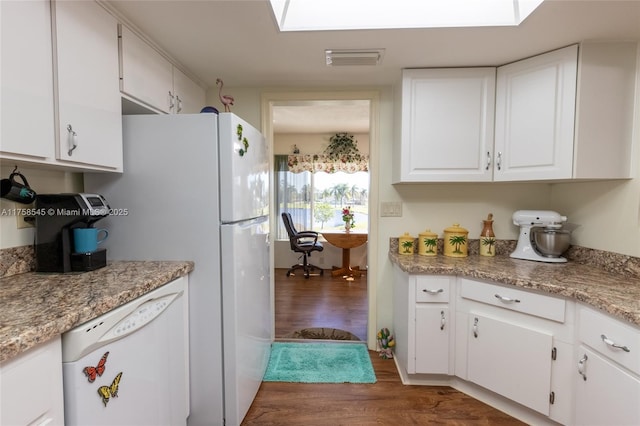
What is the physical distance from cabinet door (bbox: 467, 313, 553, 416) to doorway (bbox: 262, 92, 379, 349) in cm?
82

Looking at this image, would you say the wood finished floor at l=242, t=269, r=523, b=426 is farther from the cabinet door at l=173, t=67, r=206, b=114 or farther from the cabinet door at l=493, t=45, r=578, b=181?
the cabinet door at l=173, t=67, r=206, b=114

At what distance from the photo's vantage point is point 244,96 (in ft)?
7.73

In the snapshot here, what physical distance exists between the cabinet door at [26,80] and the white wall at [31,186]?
0.37 meters

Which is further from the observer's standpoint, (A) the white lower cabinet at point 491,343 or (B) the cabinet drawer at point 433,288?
(B) the cabinet drawer at point 433,288

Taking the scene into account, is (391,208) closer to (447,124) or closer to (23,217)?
(447,124)

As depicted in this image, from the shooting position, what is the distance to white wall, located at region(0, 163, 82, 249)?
1.23 m

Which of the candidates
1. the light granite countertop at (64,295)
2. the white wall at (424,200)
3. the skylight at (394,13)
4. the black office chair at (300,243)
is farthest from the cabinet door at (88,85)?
the black office chair at (300,243)

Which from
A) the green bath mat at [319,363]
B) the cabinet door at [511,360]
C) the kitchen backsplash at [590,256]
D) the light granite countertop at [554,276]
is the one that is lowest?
the green bath mat at [319,363]

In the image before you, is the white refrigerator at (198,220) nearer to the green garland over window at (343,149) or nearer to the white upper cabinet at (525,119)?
the white upper cabinet at (525,119)

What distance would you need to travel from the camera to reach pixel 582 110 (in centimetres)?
159

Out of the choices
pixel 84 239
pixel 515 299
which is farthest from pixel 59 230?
pixel 515 299

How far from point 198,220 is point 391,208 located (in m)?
1.46

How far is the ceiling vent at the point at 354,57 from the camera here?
1717 mm

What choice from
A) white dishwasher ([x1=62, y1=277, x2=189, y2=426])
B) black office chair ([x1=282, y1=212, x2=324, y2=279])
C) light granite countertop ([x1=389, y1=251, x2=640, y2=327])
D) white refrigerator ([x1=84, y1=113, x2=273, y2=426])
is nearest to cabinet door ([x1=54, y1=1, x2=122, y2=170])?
white refrigerator ([x1=84, y1=113, x2=273, y2=426])
